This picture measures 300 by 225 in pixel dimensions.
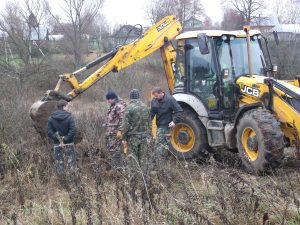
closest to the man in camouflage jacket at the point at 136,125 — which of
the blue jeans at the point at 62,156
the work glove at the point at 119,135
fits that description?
the work glove at the point at 119,135

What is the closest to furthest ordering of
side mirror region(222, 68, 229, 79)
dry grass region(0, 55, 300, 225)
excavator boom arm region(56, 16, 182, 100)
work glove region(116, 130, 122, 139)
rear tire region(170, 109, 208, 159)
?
1. dry grass region(0, 55, 300, 225)
2. work glove region(116, 130, 122, 139)
3. side mirror region(222, 68, 229, 79)
4. rear tire region(170, 109, 208, 159)
5. excavator boom arm region(56, 16, 182, 100)

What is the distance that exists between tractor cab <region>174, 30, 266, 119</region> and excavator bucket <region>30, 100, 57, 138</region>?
8.94 ft

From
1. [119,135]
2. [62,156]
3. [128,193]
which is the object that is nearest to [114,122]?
[119,135]

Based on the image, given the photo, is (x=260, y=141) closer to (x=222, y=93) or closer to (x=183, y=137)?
(x=222, y=93)

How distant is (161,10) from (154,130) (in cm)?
3295

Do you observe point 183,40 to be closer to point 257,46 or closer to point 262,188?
point 257,46

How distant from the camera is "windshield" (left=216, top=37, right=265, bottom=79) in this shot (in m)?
7.91

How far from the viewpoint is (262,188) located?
4203 mm

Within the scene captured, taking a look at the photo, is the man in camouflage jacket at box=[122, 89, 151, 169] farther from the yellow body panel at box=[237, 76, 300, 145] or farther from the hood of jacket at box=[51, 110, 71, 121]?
the yellow body panel at box=[237, 76, 300, 145]

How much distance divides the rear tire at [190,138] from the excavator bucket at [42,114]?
2420 millimetres

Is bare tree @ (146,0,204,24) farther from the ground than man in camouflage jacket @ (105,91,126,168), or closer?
farther from the ground

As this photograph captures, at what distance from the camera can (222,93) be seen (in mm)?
7941

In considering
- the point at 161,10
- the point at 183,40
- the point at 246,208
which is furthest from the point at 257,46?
the point at 161,10

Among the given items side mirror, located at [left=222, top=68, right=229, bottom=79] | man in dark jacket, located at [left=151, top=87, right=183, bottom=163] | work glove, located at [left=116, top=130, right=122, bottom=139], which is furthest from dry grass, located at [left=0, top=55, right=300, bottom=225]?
side mirror, located at [left=222, top=68, right=229, bottom=79]
